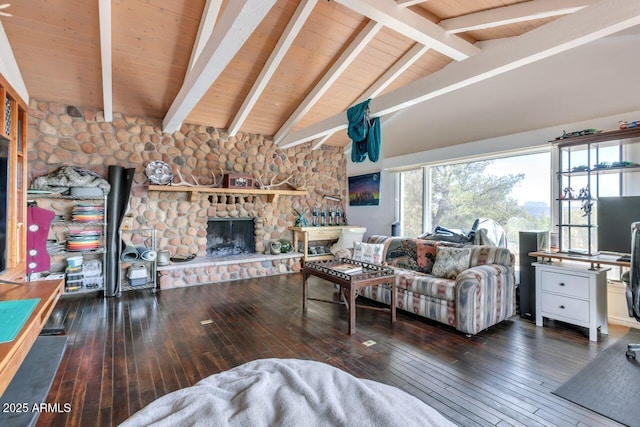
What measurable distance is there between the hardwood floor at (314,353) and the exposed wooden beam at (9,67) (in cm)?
243

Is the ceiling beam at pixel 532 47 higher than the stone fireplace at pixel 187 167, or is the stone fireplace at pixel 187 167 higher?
the ceiling beam at pixel 532 47

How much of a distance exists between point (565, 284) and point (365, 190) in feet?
12.9

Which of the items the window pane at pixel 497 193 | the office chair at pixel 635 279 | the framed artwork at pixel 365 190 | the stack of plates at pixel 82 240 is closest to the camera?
the office chair at pixel 635 279

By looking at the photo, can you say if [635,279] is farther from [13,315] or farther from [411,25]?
[13,315]

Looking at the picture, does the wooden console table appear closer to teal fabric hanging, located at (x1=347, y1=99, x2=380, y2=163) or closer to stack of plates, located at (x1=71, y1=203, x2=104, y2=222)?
teal fabric hanging, located at (x1=347, y1=99, x2=380, y2=163)

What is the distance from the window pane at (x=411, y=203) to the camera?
5.49 m

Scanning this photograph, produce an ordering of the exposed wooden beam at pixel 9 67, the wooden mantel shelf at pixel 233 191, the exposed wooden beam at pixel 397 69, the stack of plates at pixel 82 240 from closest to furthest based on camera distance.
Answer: the exposed wooden beam at pixel 9 67
the stack of plates at pixel 82 240
the exposed wooden beam at pixel 397 69
the wooden mantel shelf at pixel 233 191

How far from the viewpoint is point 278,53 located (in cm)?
384

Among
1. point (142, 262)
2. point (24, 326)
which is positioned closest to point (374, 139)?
point (24, 326)

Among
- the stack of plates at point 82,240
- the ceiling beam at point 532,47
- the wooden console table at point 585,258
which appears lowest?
the wooden console table at point 585,258

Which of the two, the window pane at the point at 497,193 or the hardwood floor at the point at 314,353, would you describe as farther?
the window pane at the point at 497,193

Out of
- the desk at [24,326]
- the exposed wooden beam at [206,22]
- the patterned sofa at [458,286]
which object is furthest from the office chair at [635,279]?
the exposed wooden beam at [206,22]

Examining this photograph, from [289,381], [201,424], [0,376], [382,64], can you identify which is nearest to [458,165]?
[382,64]

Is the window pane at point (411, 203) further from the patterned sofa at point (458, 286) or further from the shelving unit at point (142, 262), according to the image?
the shelving unit at point (142, 262)
